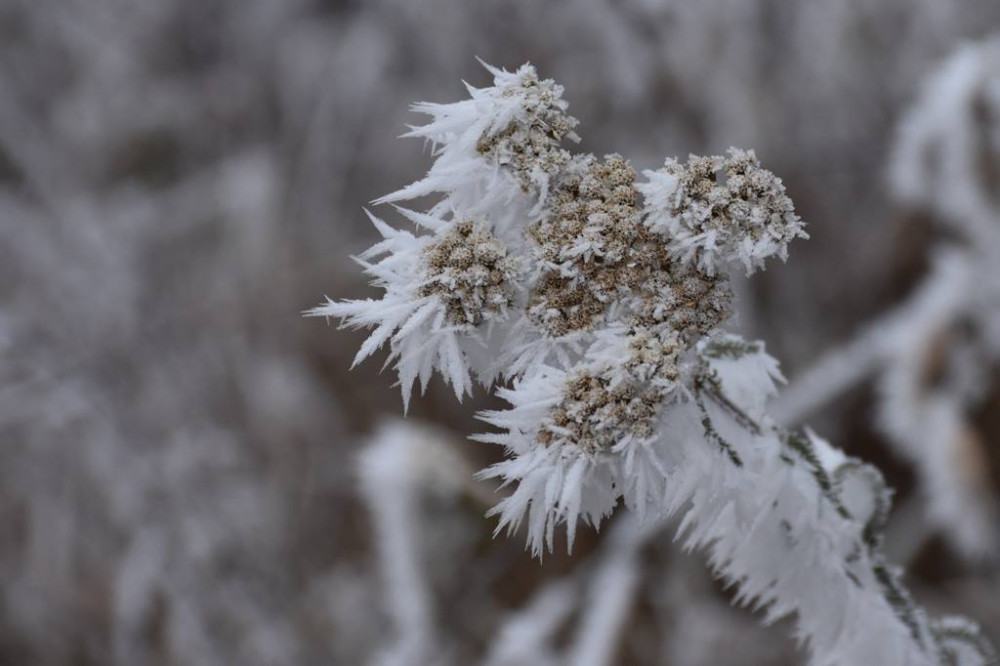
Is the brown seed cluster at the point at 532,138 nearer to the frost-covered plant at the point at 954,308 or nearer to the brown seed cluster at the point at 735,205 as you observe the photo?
the brown seed cluster at the point at 735,205

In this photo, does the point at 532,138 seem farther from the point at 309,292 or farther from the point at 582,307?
the point at 309,292

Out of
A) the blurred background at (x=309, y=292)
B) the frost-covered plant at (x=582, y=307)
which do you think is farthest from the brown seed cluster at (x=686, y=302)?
the blurred background at (x=309, y=292)

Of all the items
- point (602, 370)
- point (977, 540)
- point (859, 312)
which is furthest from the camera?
point (859, 312)

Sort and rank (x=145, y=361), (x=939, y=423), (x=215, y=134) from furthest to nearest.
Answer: (x=215, y=134) < (x=145, y=361) < (x=939, y=423)

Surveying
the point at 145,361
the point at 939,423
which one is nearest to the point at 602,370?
the point at 939,423

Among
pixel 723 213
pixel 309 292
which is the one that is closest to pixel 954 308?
pixel 723 213

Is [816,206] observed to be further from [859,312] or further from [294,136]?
[294,136]

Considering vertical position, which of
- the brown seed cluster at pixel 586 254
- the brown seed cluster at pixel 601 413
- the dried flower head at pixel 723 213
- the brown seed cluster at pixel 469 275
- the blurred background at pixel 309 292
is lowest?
the brown seed cluster at pixel 601 413
